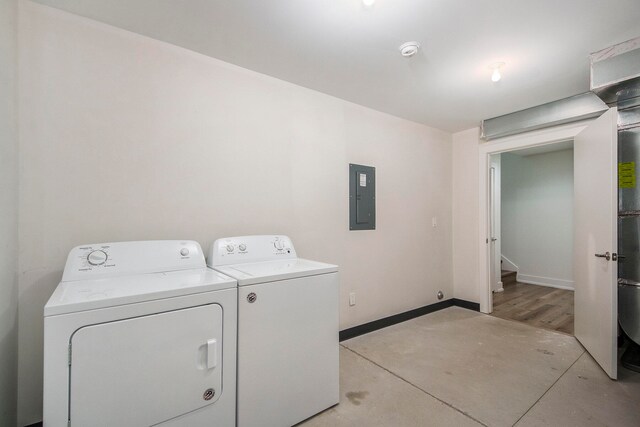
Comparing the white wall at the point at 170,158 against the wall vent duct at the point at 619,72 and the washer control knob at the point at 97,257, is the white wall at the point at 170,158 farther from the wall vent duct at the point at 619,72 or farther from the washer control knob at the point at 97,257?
the wall vent duct at the point at 619,72

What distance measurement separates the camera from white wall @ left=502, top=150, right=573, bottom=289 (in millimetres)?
4660

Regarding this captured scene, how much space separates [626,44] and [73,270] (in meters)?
3.52

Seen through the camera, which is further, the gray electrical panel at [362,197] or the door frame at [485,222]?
the door frame at [485,222]

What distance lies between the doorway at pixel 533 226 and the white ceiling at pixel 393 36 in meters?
2.35

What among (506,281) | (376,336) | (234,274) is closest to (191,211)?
(234,274)

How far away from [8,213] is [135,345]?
2.94ft

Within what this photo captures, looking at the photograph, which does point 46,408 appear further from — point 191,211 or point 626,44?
point 626,44

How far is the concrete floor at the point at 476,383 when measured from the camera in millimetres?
1660

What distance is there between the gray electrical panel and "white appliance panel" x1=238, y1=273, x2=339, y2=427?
3.69 feet

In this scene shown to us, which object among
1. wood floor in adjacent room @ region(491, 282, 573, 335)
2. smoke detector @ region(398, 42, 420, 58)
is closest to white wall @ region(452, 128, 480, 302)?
wood floor in adjacent room @ region(491, 282, 573, 335)

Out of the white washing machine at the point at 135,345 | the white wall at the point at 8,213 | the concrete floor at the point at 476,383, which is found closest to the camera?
the white washing machine at the point at 135,345

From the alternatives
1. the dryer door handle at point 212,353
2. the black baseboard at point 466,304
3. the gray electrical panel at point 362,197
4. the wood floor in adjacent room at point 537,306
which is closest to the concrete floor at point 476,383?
the wood floor in adjacent room at point 537,306

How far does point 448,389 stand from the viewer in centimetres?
192

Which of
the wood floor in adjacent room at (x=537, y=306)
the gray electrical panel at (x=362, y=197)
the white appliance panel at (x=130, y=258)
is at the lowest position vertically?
the wood floor in adjacent room at (x=537, y=306)
